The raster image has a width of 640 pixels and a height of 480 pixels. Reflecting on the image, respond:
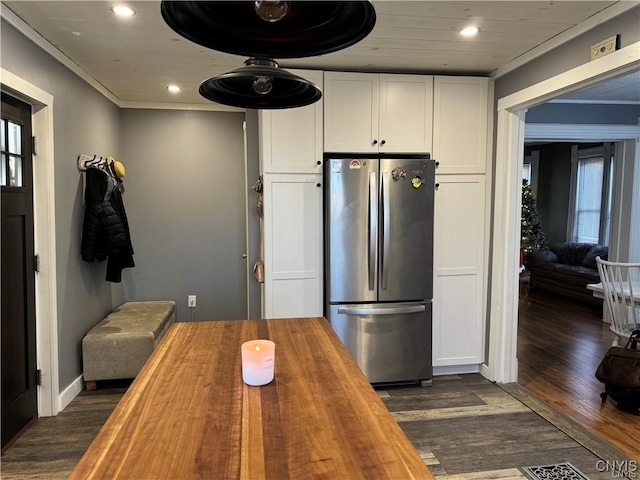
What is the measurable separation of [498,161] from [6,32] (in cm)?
333

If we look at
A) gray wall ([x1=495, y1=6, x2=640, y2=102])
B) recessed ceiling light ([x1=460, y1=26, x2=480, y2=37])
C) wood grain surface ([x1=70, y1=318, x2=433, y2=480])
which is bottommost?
wood grain surface ([x1=70, y1=318, x2=433, y2=480])

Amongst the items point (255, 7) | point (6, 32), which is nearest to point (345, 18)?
point (255, 7)

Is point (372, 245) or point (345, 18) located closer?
point (345, 18)

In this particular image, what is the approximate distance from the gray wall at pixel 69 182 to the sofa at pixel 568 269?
6374 mm

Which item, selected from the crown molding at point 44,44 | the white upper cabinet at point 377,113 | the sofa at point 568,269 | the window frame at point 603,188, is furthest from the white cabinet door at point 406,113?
the window frame at point 603,188

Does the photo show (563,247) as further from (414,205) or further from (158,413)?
(158,413)

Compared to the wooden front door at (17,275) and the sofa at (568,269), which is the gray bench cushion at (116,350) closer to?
the wooden front door at (17,275)

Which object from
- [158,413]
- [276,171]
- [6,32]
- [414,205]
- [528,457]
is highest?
[6,32]

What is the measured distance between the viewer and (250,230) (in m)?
4.04

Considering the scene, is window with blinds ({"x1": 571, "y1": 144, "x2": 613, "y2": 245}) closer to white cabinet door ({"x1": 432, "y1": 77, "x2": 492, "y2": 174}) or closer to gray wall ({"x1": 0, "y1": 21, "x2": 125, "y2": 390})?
white cabinet door ({"x1": 432, "y1": 77, "x2": 492, "y2": 174})

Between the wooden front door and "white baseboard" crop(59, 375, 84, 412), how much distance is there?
7.8 inches

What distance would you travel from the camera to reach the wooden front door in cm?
259

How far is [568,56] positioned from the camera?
2.78 metres

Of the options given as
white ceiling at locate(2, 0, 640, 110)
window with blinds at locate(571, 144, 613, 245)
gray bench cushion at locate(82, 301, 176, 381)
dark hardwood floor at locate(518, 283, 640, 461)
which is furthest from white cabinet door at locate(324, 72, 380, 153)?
window with blinds at locate(571, 144, 613, 245)
